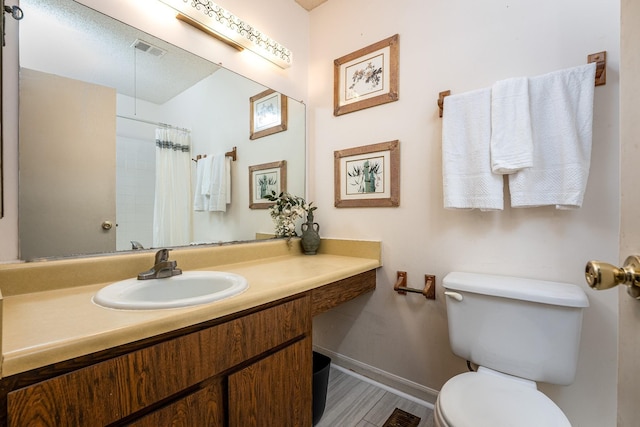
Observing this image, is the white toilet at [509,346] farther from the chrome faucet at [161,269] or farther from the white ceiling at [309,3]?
the white ceiling at [309,3]

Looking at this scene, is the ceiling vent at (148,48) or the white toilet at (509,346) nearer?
the white toilet at (509,346)

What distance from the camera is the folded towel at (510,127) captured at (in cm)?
112

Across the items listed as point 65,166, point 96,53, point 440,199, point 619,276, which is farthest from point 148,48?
point 619,276

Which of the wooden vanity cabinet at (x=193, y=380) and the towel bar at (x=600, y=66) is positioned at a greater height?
the towel bar at (x=600, y=66)

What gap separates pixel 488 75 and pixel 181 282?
1645 millimetres

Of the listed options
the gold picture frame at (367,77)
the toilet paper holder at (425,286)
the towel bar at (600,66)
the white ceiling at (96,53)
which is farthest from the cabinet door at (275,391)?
the towel bar at (600,66)

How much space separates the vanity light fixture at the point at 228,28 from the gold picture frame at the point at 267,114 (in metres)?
0.21

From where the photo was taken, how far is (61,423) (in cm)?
57

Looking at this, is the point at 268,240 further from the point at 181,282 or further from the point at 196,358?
the point at 196,358

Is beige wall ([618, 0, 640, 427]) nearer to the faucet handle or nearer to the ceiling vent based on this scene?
the faucet handle

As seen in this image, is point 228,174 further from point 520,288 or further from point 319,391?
point 520,288

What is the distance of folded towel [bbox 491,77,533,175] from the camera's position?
112 centimetres

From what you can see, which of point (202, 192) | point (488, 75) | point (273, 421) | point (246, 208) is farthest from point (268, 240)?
point (488, 75)

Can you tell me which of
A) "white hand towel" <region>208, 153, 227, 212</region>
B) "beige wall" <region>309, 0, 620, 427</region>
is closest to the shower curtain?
"white hand towel" <region>208, 153, 227, 212</region>
